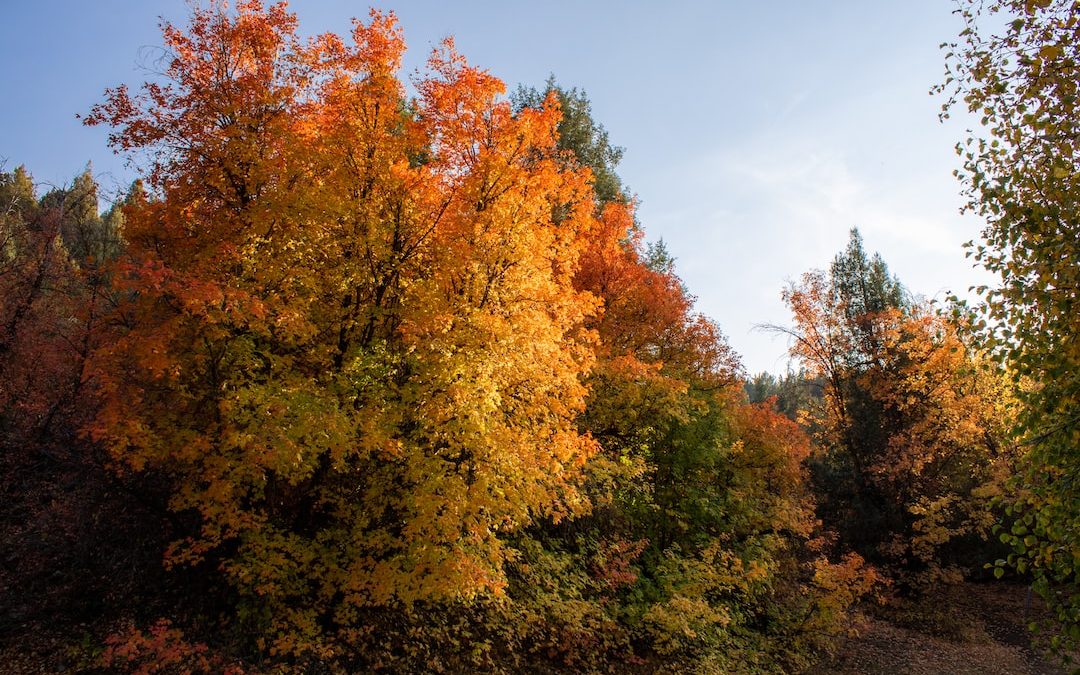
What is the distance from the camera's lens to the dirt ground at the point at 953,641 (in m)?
19.2

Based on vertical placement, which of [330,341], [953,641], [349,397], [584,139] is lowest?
[953,641]

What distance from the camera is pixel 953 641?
73.9 feet

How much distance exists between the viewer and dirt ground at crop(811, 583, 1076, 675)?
62.8 ft

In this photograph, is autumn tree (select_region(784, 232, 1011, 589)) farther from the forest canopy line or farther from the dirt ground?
the forest canopy line

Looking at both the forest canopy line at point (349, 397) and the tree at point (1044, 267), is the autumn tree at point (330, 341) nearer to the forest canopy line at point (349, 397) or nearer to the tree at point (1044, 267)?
the forest canopy line at point (349, 397)

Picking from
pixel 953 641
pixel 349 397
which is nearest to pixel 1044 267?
pixel 349 397

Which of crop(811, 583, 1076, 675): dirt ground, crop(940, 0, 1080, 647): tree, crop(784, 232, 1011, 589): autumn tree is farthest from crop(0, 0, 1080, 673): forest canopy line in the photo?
crop(784, 232, 1011, 589): autumn tree

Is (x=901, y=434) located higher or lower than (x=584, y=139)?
lower

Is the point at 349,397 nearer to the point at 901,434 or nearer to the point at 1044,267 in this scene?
the point at 1044,267

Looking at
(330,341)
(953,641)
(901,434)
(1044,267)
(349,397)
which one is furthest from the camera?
(901,434)

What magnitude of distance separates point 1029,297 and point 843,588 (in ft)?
48.9

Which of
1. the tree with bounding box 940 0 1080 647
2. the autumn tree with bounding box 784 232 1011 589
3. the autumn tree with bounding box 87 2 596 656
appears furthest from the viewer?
the autumn tree with bounding box 784 232 1011 589

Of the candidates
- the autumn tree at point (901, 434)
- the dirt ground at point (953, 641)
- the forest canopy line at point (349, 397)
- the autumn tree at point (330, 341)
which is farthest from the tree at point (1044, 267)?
the autumn tree at point (901, 434)

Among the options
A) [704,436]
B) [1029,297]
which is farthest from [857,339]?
[1029,297]
